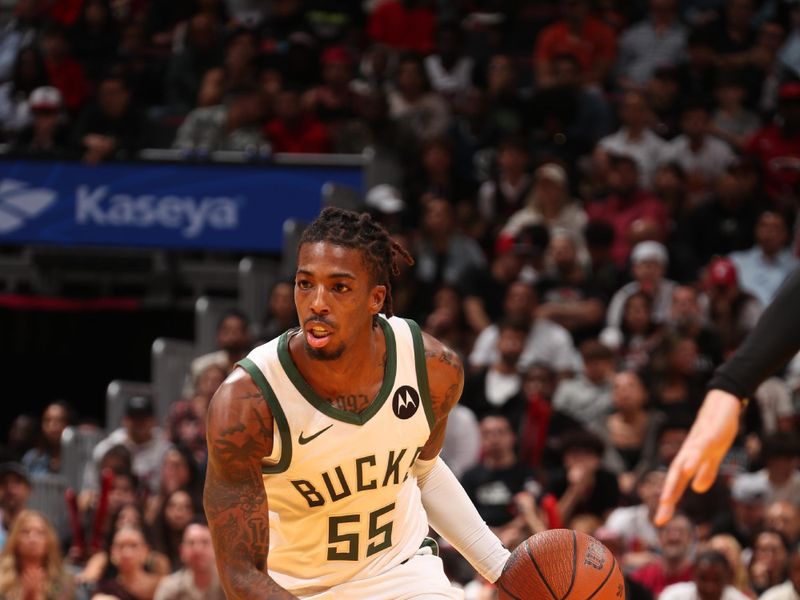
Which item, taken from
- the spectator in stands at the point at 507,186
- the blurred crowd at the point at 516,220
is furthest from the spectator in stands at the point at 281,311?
the spectator in stands at the point at 507,186

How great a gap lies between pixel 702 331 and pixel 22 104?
7.11m

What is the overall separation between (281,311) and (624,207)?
278 centimetres

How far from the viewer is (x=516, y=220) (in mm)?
11766

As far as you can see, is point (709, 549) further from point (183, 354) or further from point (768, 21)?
point (768, 21)

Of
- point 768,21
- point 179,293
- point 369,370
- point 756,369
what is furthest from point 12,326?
point 756,369

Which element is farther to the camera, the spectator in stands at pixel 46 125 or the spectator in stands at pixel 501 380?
the spectator in stands at pixel 46 125

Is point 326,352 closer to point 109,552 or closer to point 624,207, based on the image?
point 109,552

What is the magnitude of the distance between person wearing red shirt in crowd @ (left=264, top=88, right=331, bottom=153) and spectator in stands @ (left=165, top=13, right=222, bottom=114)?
4.43 ft

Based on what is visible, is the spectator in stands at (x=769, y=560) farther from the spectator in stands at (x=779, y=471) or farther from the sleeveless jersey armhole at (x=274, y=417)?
the sleeveless jersey armhole at (x=274, y=417)

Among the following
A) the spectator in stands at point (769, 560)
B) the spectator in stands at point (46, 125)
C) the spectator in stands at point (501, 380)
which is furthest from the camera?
the spectator in stands at point (46, 125)

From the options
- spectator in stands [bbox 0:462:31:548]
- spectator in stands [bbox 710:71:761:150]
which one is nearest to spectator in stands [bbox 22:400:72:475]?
spectator in stands [bbox 0:462:31:548]

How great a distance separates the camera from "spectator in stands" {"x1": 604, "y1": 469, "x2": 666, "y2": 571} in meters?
8.97

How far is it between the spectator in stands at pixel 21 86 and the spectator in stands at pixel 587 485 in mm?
7008

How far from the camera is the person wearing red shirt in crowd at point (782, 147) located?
11922 millimetres
